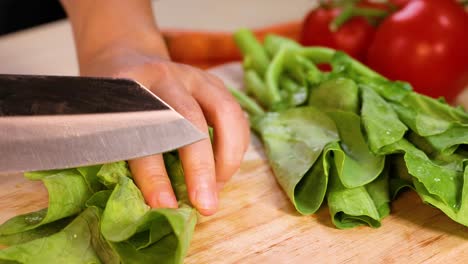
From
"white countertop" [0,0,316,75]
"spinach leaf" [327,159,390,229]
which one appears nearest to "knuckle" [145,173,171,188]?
"spinach leaf" [327,159,390,229]

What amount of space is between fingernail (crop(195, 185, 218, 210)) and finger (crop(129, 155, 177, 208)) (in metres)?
0.03

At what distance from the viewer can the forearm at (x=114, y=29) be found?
1072 millimetres

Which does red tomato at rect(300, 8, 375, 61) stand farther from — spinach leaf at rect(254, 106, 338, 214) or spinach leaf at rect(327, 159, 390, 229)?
spinach leaf at rect(327, 159, 390, 229)

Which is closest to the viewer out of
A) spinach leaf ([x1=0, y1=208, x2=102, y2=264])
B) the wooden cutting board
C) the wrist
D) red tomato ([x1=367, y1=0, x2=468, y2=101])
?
spinach leaf ([x1=0, y1=208, x2=102, y2=264])

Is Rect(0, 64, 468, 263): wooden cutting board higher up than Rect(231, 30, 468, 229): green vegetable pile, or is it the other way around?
Rect(231, 30, 468, 229): green vegetable pile

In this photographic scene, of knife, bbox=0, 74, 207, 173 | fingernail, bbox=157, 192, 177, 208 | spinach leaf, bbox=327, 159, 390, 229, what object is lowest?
spinach leaf, bbox=327, 159, 390, 229

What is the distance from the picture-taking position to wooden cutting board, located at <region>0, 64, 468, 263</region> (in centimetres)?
80

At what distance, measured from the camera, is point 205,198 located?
80 cm

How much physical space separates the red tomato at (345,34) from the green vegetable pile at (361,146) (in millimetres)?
276

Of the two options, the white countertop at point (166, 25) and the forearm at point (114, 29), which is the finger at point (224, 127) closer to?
the forearm at point (114, 29)

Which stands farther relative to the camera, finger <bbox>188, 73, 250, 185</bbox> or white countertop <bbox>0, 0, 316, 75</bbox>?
white countertop <bbox>0, 0, 316, 75</bbox>

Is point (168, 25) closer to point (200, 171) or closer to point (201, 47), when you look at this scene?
point (201, 47)

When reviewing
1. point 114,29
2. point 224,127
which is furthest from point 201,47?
point 224,127

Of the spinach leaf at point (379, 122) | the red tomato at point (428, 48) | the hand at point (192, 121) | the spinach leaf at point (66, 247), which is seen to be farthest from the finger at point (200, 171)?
the red tomato at point (428, 48)
